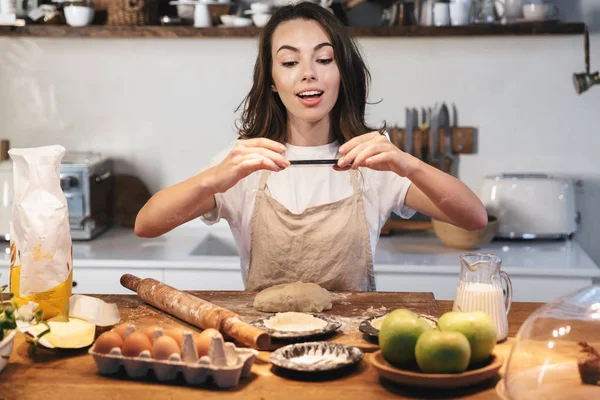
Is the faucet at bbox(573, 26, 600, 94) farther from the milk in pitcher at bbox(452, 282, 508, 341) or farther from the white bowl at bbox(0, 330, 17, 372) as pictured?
the white bowl at bbox(0, 330, 17, 372)

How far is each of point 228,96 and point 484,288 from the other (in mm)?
2166

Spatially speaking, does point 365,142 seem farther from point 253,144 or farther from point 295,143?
point 295,143

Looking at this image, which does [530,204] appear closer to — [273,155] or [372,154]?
[372,154]

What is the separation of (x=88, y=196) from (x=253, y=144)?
1.66 m

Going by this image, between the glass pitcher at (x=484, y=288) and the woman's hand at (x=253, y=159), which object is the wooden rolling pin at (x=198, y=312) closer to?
the woman's hand at (x=253, y=159)

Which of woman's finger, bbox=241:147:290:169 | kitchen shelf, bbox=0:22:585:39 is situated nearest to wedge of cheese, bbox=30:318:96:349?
woman's finger, bbox=241:147:290:169

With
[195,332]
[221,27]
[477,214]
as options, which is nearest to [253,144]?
[195,332]

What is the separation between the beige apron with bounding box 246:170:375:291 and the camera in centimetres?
218

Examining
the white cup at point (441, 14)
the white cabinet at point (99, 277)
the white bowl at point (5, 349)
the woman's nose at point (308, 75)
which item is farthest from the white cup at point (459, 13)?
the white bowl at point (5, 349)

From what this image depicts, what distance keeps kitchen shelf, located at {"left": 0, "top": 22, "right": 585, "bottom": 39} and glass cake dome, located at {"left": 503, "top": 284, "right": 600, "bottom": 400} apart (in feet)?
6.51

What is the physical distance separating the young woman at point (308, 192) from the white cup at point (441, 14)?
116 cm

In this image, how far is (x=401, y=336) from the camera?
138 centimetres

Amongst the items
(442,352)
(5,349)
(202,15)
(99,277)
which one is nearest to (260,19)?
(202,15)

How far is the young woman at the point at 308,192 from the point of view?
6.87 ft
